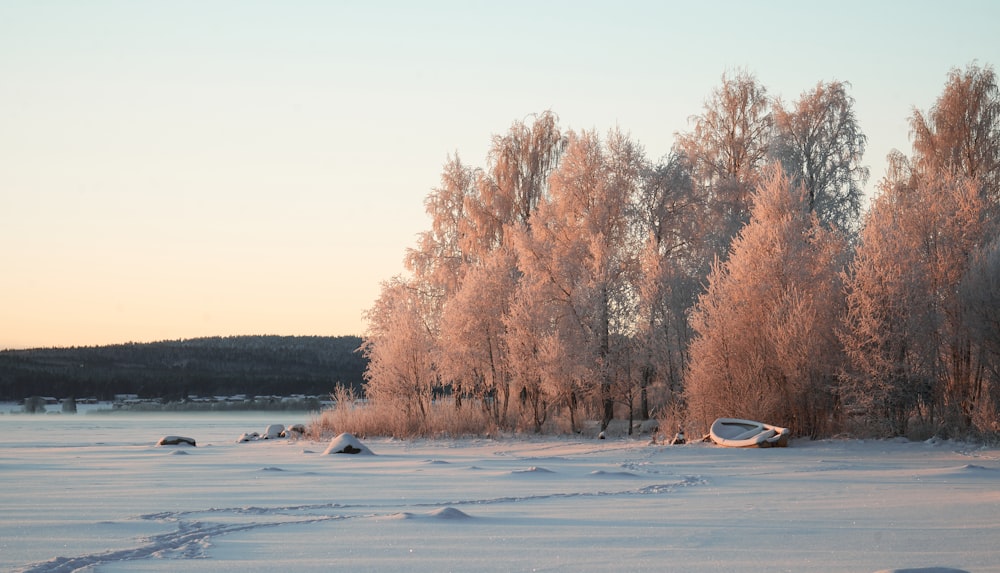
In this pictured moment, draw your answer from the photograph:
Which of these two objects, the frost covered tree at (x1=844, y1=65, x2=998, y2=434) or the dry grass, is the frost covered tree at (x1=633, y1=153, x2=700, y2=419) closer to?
the dry grass

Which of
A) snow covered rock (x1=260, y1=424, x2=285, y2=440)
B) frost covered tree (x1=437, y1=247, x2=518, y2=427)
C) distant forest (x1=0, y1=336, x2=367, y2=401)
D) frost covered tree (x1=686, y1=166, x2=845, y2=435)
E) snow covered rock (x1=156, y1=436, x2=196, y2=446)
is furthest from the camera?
distant forest (x1=0, y1=336, x2=367, y2=401)

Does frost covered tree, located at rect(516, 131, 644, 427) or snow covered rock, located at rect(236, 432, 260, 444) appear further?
snow covered rock, located at rect(236, 432, 260, 444)

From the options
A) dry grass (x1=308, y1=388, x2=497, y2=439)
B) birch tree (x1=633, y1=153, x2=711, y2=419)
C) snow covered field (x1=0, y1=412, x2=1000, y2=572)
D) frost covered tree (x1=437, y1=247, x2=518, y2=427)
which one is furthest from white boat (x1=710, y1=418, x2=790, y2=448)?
frost covered tree (x1=437, y1=247, x2=518, y2=427)

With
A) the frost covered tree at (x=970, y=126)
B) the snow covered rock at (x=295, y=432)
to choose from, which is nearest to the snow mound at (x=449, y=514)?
the snow covered rock at (x=295, y=432)

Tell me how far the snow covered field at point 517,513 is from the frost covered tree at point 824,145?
51.0 feet

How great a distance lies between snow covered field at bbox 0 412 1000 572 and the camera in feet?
23.2

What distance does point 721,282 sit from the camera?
915 inches

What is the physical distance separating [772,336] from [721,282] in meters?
2.19

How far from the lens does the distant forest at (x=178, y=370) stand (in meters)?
68.1

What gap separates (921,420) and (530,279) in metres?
11.9

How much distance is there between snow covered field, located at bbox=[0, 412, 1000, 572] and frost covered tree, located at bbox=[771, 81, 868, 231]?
612 inches

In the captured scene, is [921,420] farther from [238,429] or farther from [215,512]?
[238,429]

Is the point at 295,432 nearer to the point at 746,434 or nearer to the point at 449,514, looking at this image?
the point at 746,434

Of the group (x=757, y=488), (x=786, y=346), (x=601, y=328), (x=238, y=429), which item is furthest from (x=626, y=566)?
(x=238, y=429)
